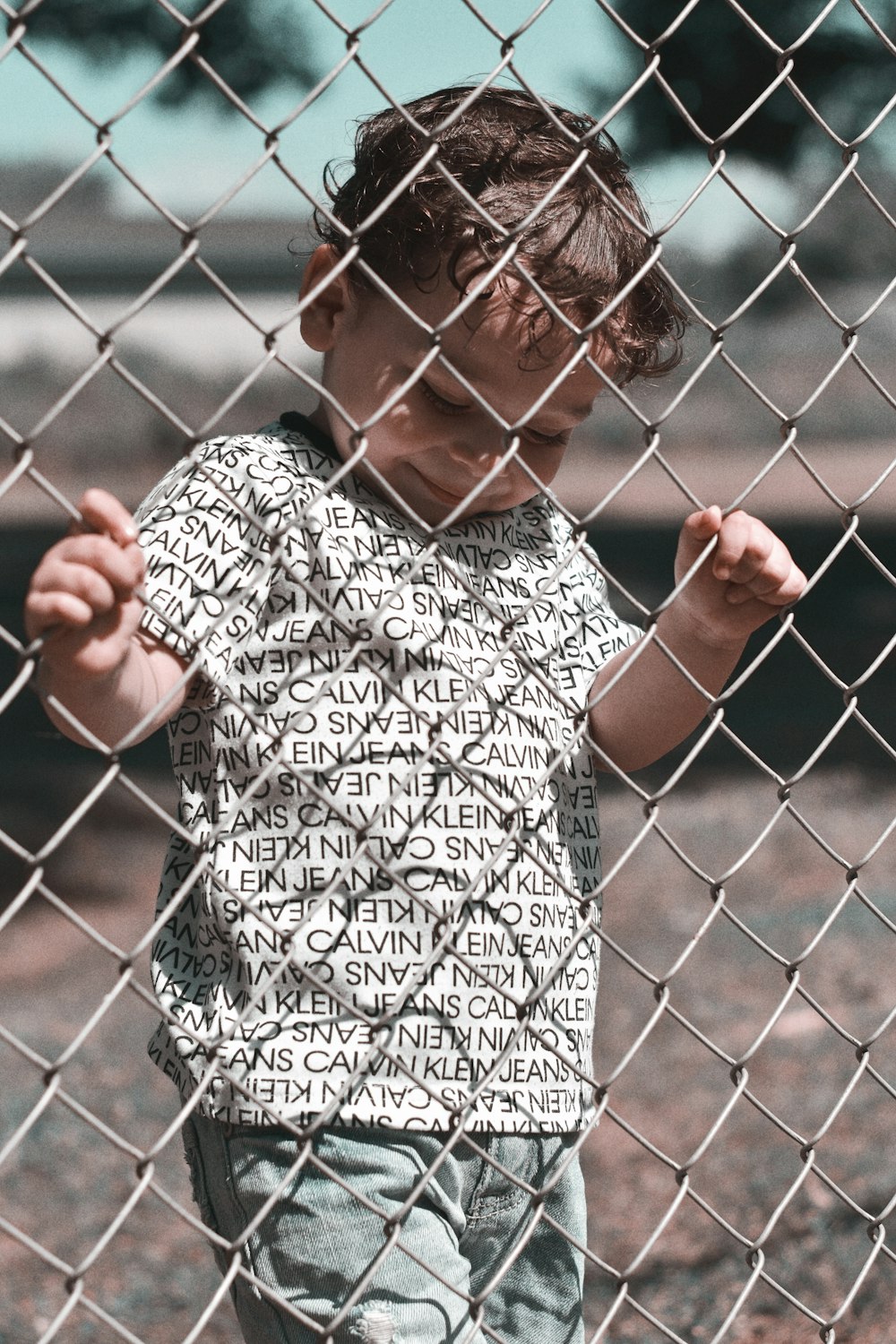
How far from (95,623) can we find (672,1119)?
226 centimetres

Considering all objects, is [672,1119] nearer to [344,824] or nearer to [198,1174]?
[198,1174]

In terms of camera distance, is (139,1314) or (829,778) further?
(829,778)

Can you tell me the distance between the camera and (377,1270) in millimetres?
1283

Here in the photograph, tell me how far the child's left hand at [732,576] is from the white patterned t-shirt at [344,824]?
14cm

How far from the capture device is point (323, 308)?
1353 mm

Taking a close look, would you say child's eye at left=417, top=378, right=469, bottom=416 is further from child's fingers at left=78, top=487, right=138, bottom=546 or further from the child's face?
child's fingers at left=78, top=487, right=138, bottom=546

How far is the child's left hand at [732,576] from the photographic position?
1.35m

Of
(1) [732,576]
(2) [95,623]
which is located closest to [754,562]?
(1) [732,576]

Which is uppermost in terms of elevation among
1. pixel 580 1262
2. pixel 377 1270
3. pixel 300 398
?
pixel 377 1270

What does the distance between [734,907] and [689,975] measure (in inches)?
17.5

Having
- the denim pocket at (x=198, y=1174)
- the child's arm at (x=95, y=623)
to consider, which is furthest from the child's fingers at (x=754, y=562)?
the denim pocket at (x=198, y=1174)

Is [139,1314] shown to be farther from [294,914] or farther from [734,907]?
[734,907]

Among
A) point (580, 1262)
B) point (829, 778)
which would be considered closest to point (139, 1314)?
point (580, 1262)

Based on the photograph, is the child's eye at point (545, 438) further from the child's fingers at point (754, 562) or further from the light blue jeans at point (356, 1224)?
the light blue jeans at point (356, 1224)
